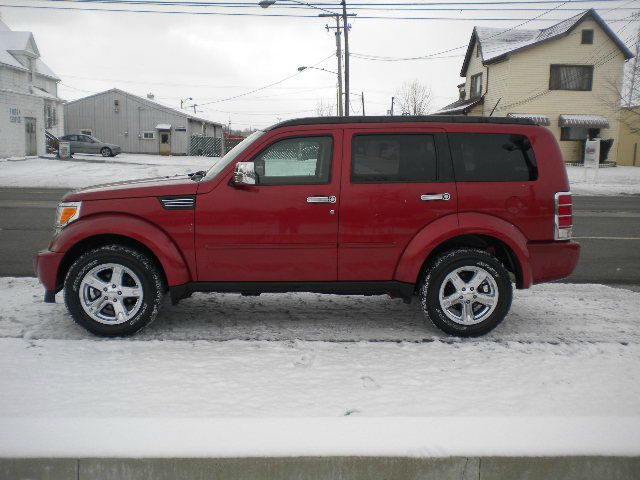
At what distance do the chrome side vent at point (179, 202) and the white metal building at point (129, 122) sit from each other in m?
49.4

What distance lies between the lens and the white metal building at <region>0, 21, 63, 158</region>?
113 ft

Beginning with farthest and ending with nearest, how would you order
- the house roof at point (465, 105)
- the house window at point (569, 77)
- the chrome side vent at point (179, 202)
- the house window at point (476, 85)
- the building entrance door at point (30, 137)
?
the house window at point (476, 85), the house roof at point (465, 105), the building entrance door at point (30, 137), the house window at point (569, 77), the chrome side vent at point (179, 202)

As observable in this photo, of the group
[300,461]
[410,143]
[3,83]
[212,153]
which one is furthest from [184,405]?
[212,153]

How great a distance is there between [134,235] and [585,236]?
9.13 m

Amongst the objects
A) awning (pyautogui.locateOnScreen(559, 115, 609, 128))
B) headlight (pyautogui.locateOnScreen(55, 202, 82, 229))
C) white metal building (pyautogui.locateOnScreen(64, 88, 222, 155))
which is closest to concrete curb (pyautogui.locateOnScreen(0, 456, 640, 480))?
headlight (pyautogui.locateOnScreen(55, 202, 82, 229))

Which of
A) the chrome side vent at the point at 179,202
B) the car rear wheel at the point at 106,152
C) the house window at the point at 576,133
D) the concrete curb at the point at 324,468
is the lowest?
the concrete curb at the point at 324,468

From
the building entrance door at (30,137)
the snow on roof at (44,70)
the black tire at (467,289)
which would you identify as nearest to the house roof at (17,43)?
the snow on roof at (44,70)

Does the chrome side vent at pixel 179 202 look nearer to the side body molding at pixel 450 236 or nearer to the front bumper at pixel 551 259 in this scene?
the side body molding at pixel 450 236

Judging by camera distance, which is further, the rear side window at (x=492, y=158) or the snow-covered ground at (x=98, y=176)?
the snow-covered ground at (x=98, y=176)

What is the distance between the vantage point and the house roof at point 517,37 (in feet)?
117

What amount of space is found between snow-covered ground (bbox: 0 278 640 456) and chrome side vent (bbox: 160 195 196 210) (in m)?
1.10

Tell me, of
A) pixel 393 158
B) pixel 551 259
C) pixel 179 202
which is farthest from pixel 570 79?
pixel 179 202

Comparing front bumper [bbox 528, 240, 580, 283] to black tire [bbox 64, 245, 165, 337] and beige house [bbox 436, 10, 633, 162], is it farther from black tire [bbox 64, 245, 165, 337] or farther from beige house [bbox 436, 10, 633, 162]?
beige house [bbox 436, 10, 633, 162]

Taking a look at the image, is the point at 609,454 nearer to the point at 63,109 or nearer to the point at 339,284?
the point at 339,284
